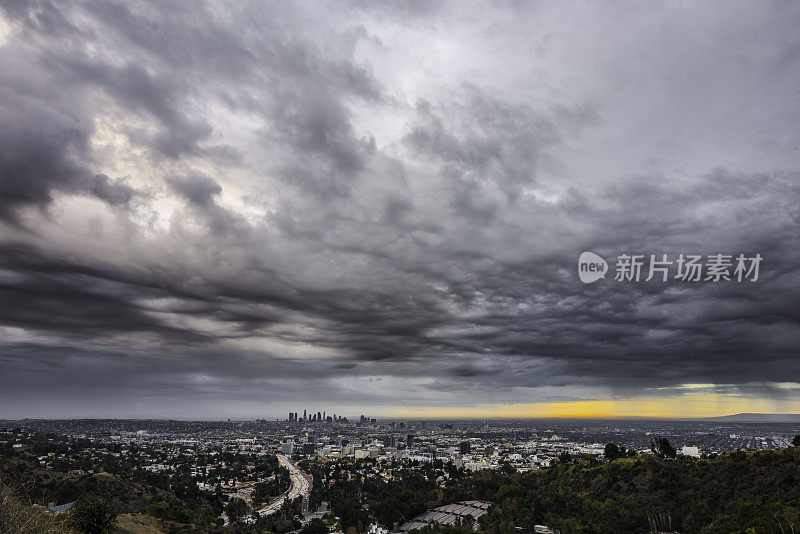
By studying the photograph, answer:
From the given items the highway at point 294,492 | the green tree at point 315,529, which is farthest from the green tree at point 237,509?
the green tree at point 315,529

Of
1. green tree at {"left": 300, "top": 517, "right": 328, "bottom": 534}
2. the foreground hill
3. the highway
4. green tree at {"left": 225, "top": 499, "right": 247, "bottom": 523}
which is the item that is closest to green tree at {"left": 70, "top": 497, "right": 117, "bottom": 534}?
green tree at {"left": 300, "top": 517, "right": 328, "bottom": 534}

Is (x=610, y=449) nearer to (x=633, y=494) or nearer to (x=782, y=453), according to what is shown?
(x=633, y=494)

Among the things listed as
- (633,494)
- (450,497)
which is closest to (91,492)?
(450,497)

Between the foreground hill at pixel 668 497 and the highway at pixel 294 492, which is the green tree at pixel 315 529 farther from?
the foreground hill at pixel 668 497

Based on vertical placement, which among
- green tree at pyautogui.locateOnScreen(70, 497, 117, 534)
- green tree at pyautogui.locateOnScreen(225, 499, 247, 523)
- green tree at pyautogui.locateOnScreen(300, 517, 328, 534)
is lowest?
green tree at pyautogui.locateOnScreen(225, 499, 247, 523)

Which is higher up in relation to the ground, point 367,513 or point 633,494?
point 633,494

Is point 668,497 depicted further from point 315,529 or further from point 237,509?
point 237,509

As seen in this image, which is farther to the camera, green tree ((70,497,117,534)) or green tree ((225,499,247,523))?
green tree ((225,499,247,523))

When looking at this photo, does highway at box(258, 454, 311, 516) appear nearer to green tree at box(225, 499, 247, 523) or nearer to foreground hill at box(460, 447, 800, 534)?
green tree at box(225, 499, 247, 523)

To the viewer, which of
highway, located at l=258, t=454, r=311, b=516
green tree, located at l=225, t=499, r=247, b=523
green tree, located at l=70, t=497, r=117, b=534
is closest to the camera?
green tree, located at l=70, t=497, r=117, b=534
